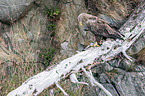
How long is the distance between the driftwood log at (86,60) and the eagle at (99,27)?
9.0 inches

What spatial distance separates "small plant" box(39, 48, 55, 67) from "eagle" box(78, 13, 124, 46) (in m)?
1.54

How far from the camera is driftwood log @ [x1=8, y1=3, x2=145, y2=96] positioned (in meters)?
2.01

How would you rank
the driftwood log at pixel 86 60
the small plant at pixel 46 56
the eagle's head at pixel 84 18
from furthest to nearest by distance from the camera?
the small plant at pixel 46 56 < the eagle's head at pixel 84 18 < the driftwood log at pixel 86 60

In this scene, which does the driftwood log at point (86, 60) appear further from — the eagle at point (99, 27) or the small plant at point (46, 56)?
the small plant at point (46, 56)

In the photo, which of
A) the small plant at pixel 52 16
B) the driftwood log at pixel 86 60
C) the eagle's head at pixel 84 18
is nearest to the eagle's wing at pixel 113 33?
the driftwood log at pixel 86 60

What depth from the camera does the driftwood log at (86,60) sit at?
2.01 metres

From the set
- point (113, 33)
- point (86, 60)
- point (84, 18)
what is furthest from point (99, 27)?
point (86, 60)

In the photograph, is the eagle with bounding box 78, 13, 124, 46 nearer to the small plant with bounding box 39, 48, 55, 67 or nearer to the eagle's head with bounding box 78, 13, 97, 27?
the eagle's head with bounding box 78, 13, 97, 27

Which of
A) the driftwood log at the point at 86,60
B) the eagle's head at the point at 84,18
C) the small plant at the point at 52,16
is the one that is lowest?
the driftwood log at the point at 86,60

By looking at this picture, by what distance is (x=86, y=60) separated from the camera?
2617 mm

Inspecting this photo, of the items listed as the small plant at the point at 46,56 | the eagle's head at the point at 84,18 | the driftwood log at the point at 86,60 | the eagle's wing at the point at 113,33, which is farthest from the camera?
the small plant at the point at 46,56

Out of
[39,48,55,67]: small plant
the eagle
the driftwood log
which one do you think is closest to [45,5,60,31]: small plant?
[39,48,55,67]: small plant

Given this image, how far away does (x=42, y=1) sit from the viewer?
3828 mm

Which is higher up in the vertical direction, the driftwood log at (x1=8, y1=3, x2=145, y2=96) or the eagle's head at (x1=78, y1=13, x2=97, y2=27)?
the eagle's head at (x1=78, y1=13, x2=97, y2=27)
